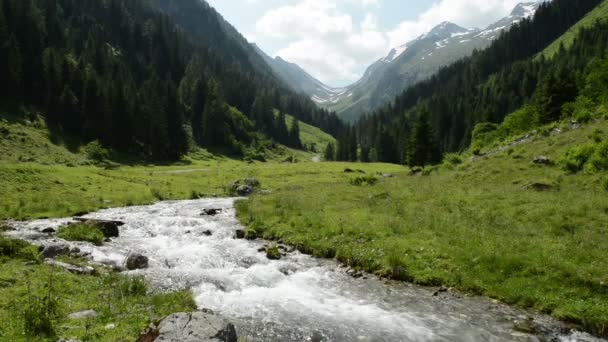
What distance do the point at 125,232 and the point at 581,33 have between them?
174508 millimetres

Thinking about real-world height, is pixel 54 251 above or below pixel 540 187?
below

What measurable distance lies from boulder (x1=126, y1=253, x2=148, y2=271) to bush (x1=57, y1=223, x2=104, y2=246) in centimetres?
533

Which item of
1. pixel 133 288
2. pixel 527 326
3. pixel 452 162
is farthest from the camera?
pixel 452 162

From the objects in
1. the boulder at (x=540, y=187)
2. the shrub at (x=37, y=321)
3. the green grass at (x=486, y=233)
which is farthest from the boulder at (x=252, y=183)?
the shrub at (x=37, y=321)

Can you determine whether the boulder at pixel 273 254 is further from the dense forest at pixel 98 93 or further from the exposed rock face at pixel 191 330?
the dense forest at pixel 98 93

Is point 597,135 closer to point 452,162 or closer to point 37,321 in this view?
point 452,162

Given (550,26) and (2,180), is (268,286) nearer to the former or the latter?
(2,180)

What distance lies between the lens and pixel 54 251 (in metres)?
19.0

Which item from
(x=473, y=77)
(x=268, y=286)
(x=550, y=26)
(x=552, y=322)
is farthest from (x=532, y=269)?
(x=550, y=26)

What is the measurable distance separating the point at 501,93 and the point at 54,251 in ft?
521

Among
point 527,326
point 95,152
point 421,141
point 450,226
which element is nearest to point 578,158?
point 450,226

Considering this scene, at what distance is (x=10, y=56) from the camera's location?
275 ft

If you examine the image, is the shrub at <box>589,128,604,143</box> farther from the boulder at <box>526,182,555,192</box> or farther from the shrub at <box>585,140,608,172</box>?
the boulder at <box>526,182,555,192</box>

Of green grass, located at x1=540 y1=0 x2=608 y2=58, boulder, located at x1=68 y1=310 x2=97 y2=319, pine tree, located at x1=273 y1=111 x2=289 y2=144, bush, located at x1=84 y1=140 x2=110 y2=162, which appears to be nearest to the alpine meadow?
boulder, located at x1=68 y1=310 x2=97 y2=319
